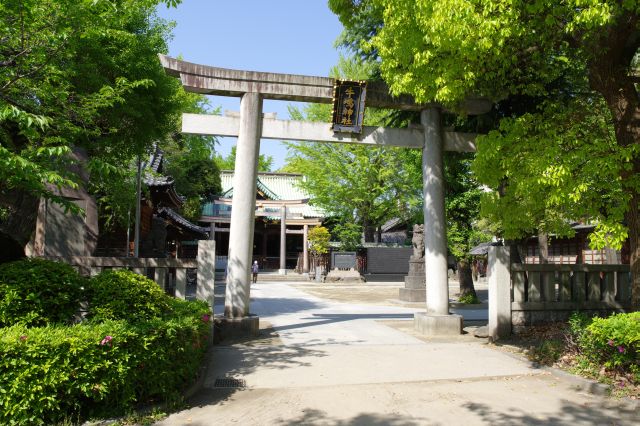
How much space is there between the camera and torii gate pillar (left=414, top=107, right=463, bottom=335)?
952 cm

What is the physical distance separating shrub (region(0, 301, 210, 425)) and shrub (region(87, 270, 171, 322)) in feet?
1.88

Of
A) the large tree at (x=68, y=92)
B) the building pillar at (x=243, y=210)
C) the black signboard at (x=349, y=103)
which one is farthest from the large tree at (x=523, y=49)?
the large tree at (x=68, y=92)

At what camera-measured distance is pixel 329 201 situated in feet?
102

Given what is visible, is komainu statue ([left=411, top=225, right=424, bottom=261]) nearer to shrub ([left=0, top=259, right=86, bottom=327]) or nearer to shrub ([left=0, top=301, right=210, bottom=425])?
shrub ([left=0, top=301, right=210, bottom=425])

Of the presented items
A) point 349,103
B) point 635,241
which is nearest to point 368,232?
point 349,103

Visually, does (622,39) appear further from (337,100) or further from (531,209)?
(337,100)

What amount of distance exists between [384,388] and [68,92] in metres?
7.28

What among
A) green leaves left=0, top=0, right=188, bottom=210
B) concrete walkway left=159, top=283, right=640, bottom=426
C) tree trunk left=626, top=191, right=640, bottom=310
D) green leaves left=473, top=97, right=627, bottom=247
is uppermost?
green leaves left=0, top=0, right=188, bottom=210

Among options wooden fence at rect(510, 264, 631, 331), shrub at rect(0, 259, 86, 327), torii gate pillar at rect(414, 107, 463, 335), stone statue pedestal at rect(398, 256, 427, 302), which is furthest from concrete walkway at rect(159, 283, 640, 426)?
stone statue pedestal at rect(398, 256, 427, 302)

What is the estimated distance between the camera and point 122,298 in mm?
5414

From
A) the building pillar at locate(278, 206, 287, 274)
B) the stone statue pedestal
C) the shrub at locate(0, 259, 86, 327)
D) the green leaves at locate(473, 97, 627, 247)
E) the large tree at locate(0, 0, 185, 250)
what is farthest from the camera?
the building pillar at locate(278, 206, 287, 274)

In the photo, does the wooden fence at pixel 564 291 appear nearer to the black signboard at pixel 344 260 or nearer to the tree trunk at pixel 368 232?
the black signboard at pixel 344 260

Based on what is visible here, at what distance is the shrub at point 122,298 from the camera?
208 inches

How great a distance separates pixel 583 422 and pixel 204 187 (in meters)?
33.6
